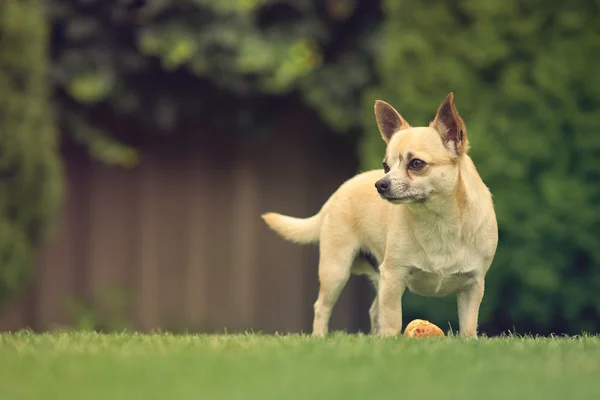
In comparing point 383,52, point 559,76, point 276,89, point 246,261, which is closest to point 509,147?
point 559,76

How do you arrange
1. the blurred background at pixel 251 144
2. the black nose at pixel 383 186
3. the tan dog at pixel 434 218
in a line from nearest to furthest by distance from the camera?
the black nose at pixel 383 186 < the tan dog at pixel 434 218 < the blurred background at pixel 251 144

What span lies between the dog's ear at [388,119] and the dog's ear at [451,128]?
313mm

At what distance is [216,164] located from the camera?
36.1 feet

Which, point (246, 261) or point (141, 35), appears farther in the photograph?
point (246, 261)

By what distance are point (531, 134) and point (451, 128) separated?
2.95 m

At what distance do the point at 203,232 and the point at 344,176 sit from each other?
1558 millimetres

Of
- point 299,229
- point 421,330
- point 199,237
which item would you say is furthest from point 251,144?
point 421,330

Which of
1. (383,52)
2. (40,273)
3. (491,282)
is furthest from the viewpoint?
(40,273)

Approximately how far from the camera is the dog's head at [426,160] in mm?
5254

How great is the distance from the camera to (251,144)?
11016 millimetres

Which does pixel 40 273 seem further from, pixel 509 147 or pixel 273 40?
pixel 509 147

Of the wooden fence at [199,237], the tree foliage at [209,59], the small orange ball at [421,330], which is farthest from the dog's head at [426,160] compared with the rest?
the wooden fence at [199,237]

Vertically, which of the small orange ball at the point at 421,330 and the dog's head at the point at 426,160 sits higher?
the dog's head at the point at 426,160

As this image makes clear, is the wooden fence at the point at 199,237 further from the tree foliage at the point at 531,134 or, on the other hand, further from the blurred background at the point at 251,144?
the tree foliage at the point at 531,134
